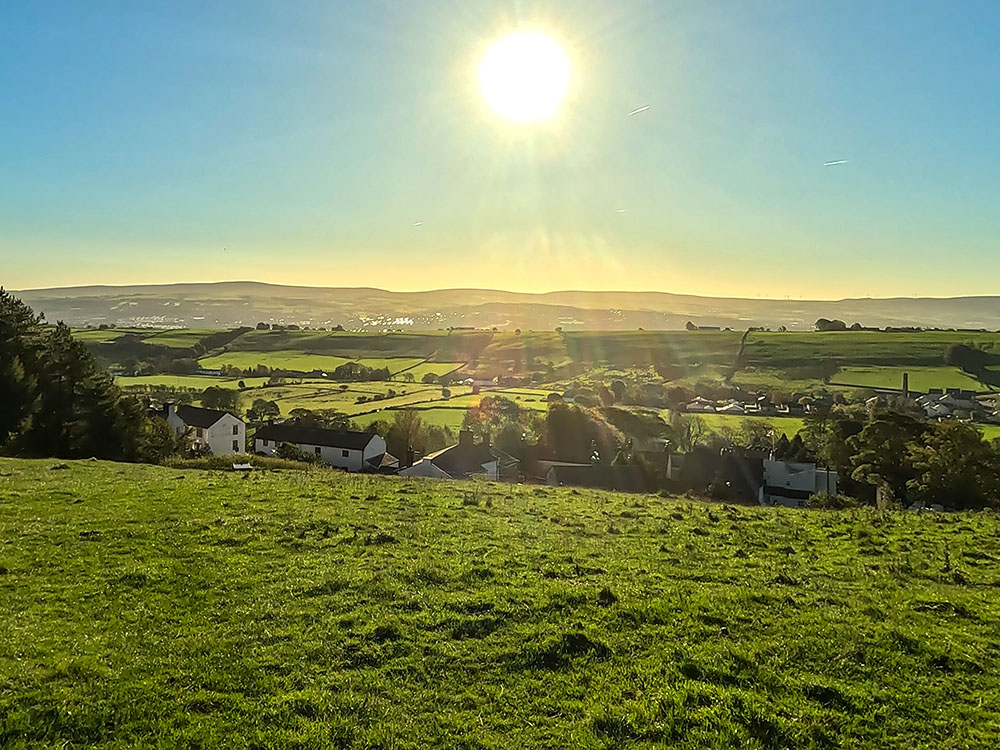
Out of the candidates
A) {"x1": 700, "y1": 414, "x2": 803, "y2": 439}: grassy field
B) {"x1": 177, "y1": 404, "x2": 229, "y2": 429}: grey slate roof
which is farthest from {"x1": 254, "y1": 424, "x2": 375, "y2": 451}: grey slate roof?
{"x1": 700, "y1": 414, "x2": 803, "y2": 439}: grassy field

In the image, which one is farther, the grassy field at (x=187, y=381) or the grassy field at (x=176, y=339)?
the grassy field at (x=176, y=339)

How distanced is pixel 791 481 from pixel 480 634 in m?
50.1

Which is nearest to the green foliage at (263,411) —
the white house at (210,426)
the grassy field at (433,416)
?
the white house at (210,426)

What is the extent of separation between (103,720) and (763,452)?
198 feet

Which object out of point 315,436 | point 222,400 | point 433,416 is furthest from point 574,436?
point 222,400

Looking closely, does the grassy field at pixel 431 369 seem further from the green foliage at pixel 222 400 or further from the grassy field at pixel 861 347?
the grassy field at pixel 861 347

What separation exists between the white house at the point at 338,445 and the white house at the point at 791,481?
1331 inches

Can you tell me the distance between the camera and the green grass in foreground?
6652 mm

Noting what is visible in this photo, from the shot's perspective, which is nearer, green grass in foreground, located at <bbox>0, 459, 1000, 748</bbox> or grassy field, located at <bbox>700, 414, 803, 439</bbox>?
green grass in foreground, located at <bbox>0, 459, 1000, 748</bbox>

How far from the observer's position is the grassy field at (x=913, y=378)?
89562 millimetres

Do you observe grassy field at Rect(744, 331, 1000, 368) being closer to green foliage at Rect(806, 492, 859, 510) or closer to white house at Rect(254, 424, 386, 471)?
white house at Rect(254, 424, 386, 471)

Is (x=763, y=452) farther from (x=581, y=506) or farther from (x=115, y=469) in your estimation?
(x=115, y=469)

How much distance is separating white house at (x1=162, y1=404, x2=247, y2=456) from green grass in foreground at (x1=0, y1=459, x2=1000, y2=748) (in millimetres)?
46933

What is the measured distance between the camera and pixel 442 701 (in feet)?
23.6
